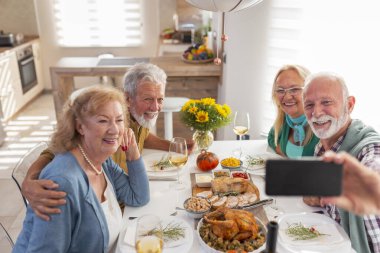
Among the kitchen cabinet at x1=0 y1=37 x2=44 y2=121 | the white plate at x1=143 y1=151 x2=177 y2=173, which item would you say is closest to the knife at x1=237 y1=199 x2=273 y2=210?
the white plate at x1=143 y1=151 x2=177 y2=173

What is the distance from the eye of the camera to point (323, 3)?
7.22ft

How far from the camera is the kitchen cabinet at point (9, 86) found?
430cm

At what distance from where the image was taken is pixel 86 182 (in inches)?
48.7

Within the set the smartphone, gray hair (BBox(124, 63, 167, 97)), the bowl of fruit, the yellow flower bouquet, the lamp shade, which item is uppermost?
the lamp shade

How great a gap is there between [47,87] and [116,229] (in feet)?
16.5

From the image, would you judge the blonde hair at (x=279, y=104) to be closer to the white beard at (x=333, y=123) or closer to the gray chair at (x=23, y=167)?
the white beard at (x=333, y=123)

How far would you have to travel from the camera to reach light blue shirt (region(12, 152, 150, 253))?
112 cm

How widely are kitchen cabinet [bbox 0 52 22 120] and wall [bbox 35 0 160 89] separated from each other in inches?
37.9

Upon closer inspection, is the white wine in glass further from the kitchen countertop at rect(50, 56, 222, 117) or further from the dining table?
the kitchen countertop at rect(50, 56, 222, 117)

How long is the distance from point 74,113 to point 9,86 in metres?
3.70

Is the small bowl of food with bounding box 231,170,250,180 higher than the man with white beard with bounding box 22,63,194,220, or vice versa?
the man with white beard with bounding box 22,63,194,220

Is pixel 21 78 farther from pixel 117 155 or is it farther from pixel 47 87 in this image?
pixel 117 155

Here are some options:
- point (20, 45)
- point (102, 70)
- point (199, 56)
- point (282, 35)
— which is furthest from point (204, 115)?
point (20, 45)

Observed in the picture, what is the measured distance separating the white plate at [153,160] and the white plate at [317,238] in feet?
2.09
